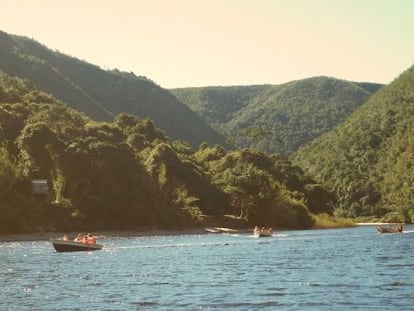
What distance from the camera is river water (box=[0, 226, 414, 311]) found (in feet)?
117

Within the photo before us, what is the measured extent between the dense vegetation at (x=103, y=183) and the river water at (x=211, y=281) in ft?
159

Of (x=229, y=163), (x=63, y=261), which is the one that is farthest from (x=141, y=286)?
(x=229, y=163)

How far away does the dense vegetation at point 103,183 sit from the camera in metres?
122

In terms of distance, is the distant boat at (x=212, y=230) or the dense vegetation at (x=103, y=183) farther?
the distant boat at (x=212, y=230)

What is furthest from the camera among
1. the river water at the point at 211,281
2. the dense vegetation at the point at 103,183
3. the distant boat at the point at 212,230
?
the distant boat at the point at 212,230

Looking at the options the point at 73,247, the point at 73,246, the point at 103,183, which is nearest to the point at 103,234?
the point at 103,183

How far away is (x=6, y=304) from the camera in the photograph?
1444 inches

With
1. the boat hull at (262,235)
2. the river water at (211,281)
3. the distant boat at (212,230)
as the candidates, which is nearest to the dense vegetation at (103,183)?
the distant boat at (212,230)

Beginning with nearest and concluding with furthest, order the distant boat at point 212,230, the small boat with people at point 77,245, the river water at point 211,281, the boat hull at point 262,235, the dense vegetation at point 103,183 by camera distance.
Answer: the river water at point 211,281 < the small boat with people at point 77,245 < the boat hull at point 262,235 < the dense vegetation at point 103,183 < the distant boat at point 212,230

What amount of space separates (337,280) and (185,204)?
10813 cm

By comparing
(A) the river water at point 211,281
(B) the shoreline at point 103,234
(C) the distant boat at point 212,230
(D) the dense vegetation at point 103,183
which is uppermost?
(D) the dense vegetation at point 103,183

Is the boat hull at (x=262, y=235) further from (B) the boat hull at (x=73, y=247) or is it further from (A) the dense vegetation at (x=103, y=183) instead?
(B) the boat hull at (x=73, y=247)

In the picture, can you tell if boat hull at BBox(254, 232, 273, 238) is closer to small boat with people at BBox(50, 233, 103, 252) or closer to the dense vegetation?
the dense vegetation

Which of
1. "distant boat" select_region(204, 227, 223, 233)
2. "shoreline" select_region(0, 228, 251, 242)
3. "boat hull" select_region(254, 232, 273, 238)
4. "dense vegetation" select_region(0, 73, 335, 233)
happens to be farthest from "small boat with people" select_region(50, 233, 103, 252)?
"distant boat" select_region(204, 227, 223, 233)
